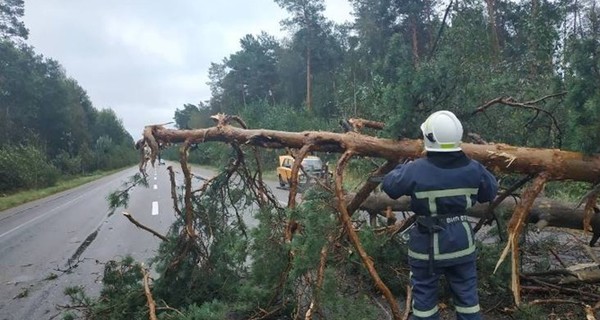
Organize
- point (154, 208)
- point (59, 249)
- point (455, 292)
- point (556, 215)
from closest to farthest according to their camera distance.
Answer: point (455, 292) < point (556, 215) < point (59, 249) < point (154, 208)

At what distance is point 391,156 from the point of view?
3881 millimetres

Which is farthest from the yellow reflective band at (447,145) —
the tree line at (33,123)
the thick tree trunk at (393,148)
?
the tree line at (33,123)

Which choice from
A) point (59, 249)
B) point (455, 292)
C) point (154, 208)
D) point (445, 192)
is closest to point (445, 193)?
point (445, 192)

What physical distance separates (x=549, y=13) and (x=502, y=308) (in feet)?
29.1

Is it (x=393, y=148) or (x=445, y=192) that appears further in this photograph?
(x=393, y=148)

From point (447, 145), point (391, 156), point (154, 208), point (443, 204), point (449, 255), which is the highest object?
point (447, 145)

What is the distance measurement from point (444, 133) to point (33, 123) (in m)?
48.3

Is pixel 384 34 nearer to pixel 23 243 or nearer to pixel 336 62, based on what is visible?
pixel 336 62

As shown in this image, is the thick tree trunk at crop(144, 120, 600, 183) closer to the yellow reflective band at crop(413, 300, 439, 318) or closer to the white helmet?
the white helmet

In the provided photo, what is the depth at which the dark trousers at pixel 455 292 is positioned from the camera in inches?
110

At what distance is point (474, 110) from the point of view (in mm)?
4375

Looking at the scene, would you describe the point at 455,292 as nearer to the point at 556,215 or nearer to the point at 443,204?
the point at 443,204

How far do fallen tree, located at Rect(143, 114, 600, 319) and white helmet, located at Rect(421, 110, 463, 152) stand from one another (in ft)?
2.75

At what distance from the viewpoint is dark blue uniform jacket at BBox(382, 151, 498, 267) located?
272 cm
